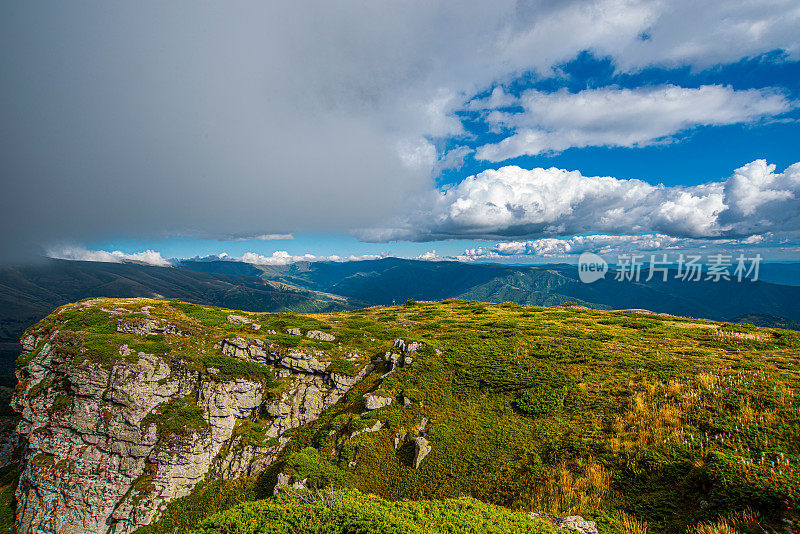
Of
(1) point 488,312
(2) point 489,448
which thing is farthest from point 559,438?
(1) point 488,312

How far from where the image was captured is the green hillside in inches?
399

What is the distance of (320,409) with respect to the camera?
24109 millimetres

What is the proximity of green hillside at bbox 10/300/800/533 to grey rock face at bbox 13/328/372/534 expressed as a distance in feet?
4.32

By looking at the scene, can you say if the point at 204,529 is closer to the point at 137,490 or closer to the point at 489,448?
the point at 489,448

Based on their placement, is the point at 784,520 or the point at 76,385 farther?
the point at 76,385

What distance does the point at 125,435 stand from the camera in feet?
72.3

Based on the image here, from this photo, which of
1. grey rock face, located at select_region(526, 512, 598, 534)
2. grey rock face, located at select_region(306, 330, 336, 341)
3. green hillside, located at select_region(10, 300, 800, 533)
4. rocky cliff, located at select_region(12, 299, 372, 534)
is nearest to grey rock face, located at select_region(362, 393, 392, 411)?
green hillside, located at select_region(10, 300, 800, 533)

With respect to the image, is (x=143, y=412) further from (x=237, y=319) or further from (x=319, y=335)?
(x=319, y=335)

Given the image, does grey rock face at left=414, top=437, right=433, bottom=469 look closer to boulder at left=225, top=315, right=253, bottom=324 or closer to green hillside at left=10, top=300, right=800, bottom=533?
green hillside at left=10, top=300, right=800, bottom=533

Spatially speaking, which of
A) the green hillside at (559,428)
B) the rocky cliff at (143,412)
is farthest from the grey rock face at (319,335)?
the rocky cliff at (143,412)

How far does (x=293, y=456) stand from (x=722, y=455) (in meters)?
19.4

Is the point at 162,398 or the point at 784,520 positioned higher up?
the point at 784,520

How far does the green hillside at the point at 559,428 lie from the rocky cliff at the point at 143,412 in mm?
771

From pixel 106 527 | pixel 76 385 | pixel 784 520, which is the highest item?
pixel 784 520
